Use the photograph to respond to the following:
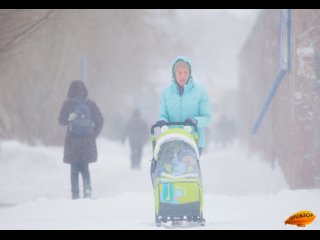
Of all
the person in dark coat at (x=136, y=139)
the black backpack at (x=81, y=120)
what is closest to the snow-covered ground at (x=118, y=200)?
the black backpack at (x=81, y=120)

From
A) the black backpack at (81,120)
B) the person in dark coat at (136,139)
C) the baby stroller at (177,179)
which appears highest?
the person in dark coat at (136,139)

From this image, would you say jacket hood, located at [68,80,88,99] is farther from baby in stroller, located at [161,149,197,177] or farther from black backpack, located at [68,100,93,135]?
baby in stroller, located at [161,149,197,177]

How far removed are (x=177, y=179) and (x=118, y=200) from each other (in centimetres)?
216

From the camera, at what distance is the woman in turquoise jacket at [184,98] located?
21.2 feet

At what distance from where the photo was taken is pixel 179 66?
648 centimetres

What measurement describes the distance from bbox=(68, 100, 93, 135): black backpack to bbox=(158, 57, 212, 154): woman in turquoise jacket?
2380 millimetres

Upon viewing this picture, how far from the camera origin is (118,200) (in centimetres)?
779

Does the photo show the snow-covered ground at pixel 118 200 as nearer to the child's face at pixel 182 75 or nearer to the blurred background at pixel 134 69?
the blurred background at pixel 134 69

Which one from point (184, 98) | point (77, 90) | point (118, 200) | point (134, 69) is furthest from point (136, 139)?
point (184, 98)

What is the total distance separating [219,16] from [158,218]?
103053mm

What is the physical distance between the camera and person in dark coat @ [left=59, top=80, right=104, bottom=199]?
867cm

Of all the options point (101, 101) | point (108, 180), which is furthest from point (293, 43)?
point (101, 101)

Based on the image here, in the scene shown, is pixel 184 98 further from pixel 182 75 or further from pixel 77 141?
pixel 77 141

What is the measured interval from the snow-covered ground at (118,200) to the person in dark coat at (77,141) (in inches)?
14.9
